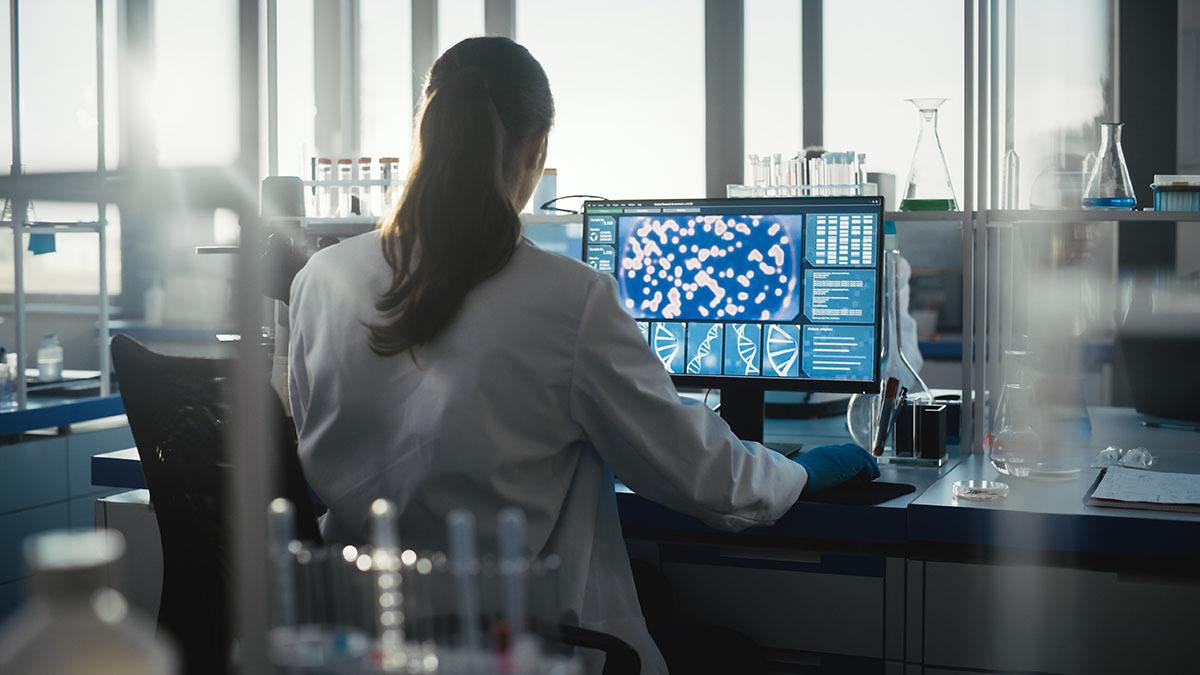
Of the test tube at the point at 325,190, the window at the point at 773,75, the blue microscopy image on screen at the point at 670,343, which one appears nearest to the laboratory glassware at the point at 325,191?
the test tube at the point at 325,190

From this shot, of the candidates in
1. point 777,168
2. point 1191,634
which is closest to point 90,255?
point 777,168

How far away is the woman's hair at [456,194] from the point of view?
1284 millimetres

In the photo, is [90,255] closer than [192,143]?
→ No

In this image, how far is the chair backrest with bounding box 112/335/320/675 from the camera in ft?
4.04

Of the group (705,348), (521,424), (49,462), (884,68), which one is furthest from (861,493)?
(884,68)

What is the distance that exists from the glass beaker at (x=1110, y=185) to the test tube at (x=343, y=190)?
1.51 metres

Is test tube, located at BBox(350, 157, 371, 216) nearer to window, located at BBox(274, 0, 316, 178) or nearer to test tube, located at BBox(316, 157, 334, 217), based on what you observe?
test tube, located at BBox(316, 157, 334, 217)

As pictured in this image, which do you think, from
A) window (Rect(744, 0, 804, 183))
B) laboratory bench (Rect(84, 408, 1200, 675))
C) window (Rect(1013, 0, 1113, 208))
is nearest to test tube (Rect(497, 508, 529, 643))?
laboratory bench (Rect(84, 408, 1200, 675))

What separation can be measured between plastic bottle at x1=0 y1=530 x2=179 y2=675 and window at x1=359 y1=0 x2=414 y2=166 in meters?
4.50

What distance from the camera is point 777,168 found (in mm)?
2275

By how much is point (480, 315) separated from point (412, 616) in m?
0.78

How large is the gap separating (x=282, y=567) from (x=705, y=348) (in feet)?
4.88

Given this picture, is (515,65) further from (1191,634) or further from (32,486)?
(32,486)

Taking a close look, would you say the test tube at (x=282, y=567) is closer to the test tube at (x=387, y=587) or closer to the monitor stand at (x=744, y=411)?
the test tube at (x=387, y=587)
